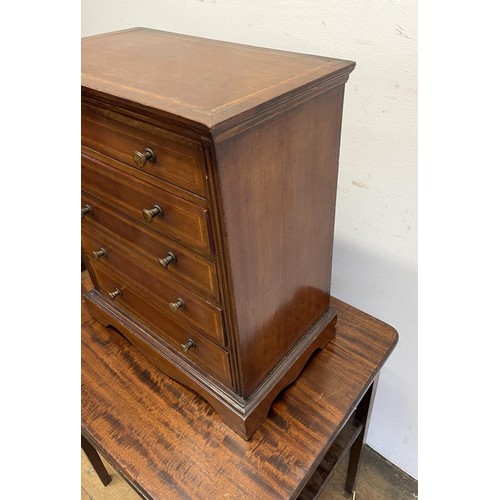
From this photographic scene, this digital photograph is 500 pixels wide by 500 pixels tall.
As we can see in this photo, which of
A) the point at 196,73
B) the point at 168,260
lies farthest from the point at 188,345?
the point at 196,73

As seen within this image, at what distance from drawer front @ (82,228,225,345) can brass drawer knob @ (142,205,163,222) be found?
5.7 inches

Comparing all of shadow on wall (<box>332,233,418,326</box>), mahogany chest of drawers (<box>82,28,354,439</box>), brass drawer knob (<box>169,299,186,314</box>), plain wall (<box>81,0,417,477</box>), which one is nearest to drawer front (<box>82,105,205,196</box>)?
mahogany chest of drawers (<box>82,28,354,439</box>)

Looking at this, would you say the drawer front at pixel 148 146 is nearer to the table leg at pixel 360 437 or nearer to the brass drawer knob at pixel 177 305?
the brass drawer knob at pixel 177 305

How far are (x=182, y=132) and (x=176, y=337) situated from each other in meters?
0.45

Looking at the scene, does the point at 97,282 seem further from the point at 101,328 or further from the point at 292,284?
the point at 292,284

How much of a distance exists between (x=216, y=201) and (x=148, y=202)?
155 mm

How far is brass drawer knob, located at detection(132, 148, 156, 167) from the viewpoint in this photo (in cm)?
58

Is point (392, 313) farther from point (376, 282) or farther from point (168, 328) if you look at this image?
point (168, 328)

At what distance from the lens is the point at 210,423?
792 mm

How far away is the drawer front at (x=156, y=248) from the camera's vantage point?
645 millimetres

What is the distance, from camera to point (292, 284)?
78 cm

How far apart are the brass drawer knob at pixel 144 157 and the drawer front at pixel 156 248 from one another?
0.45 feet
